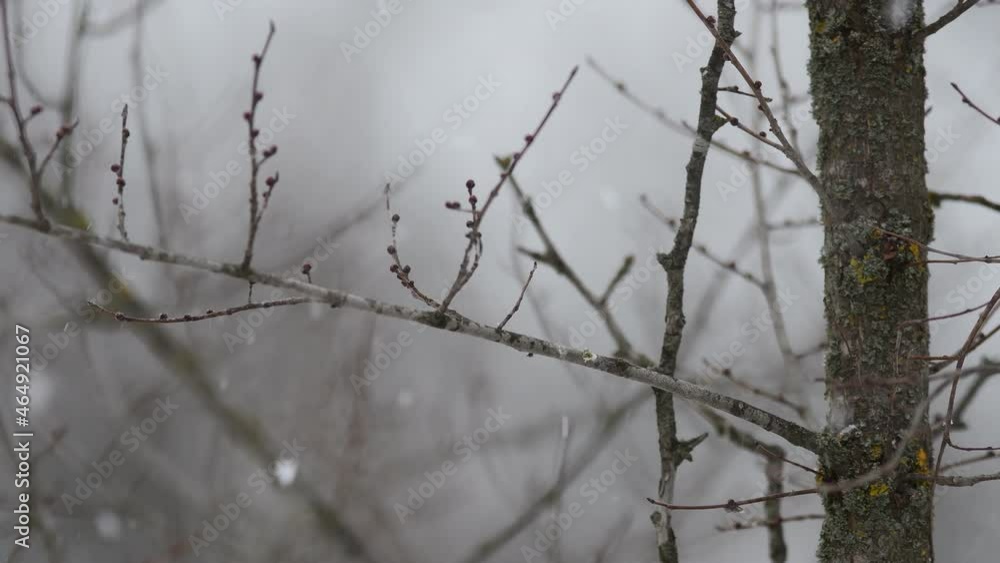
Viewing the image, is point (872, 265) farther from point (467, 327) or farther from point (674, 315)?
point (467, 327)

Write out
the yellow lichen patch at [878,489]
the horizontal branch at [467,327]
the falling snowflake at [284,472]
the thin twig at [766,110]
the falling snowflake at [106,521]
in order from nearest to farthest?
the horizontal branch at [467,327]
the thin twig at [766,110]
the yellow lichen patch at [878,489]
the falling snowflake at [284,472]
the falling snowflake at [106,521]

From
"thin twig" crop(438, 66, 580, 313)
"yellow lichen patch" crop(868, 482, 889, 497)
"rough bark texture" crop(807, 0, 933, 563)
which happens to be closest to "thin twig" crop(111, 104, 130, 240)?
"thin twig" crop(438, 66, 580, 313)

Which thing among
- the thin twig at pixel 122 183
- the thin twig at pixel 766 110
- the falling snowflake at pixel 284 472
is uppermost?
the thin twig at pixel 766 110

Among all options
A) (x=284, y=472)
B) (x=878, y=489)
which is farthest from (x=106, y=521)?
(x=878, y=489)

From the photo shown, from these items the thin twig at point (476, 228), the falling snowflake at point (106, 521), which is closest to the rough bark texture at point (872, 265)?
the thin twig at point (476, 228)

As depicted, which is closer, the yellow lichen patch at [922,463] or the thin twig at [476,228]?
the thin twig at [476,228]

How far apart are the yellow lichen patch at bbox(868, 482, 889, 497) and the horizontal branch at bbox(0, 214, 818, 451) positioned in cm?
14

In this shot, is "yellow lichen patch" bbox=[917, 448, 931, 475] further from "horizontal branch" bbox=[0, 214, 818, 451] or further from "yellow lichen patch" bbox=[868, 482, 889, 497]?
"horizontal branch" bbox=[0, 214, 818, 451]

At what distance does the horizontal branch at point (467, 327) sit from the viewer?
1175 millimetres

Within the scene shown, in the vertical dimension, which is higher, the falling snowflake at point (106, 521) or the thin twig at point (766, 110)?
the thin twig at point (766, 110)

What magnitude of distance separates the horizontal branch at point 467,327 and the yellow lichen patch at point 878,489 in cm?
14

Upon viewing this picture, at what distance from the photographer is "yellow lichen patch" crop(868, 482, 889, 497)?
5.11 ft

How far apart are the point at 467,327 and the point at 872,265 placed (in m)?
0.91

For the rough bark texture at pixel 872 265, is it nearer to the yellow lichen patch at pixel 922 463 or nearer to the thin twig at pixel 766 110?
the yellow lichen patch at pixel 922 463
